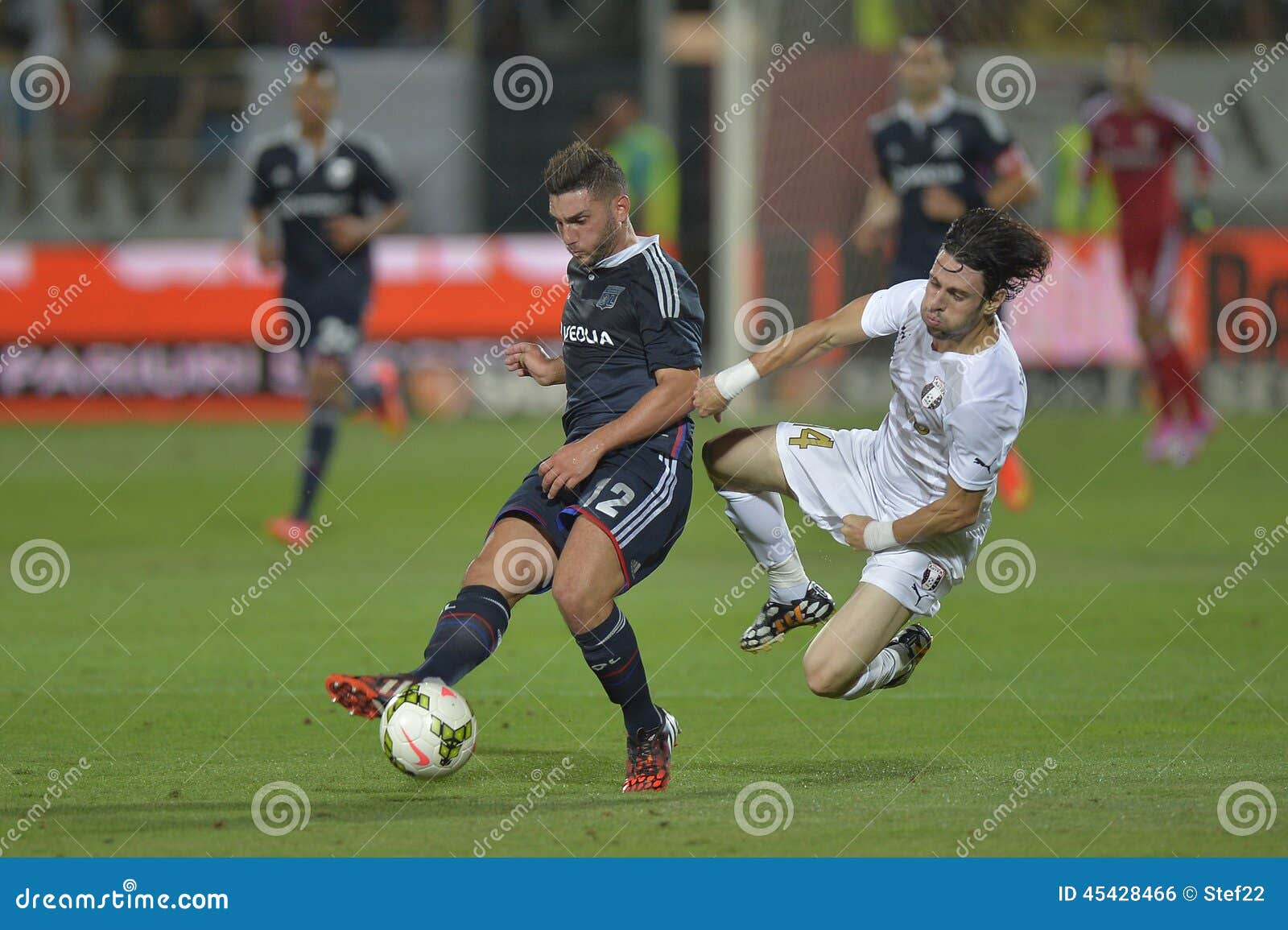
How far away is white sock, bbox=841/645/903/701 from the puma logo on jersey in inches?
54.6

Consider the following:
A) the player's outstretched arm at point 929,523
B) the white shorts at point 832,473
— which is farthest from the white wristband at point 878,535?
the white shorts at point 832,473

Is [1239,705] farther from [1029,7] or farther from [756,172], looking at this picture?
[1029,7]

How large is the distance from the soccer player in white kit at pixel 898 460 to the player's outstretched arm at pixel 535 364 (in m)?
0.63

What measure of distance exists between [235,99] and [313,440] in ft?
32.0

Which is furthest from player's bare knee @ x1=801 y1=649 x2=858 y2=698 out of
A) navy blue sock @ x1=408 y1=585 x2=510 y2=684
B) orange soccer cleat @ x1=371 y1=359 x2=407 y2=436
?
orange soccer cleat @ x1=371 y1=359 x2=407 y2=436

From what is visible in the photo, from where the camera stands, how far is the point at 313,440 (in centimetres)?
1172

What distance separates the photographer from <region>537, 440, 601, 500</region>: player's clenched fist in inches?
225

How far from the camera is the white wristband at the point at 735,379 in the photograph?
19.0 feet

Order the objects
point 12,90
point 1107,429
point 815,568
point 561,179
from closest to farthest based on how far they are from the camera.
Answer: point 561,179 < point 815,568 < point 1107,429 < point 12,90

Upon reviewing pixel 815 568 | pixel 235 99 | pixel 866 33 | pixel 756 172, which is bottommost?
pixel 235 99

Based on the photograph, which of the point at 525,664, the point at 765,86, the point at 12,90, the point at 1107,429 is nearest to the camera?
the point at 525,664

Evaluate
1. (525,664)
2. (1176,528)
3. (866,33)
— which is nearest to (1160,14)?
(866,33)

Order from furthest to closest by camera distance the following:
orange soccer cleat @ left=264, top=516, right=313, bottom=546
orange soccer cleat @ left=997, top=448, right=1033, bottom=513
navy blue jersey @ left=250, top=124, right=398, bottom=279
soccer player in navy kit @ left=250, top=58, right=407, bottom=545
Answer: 1. orange soccer cleat @ left=997, top=448, right=1033, bottom=513
2. navy blue jersey @ left=250, top=124, right=398, bottom=279
3. soccer player in navy kit @ left=250, top=58, right=407, bottom=545
4. orange soccer cleat @ left=264, top=516, right=313, bottom=546

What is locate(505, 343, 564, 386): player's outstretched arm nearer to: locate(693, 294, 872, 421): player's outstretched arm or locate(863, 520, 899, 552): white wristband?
locate(693, 294, 872, 421): player's outstretched arm
